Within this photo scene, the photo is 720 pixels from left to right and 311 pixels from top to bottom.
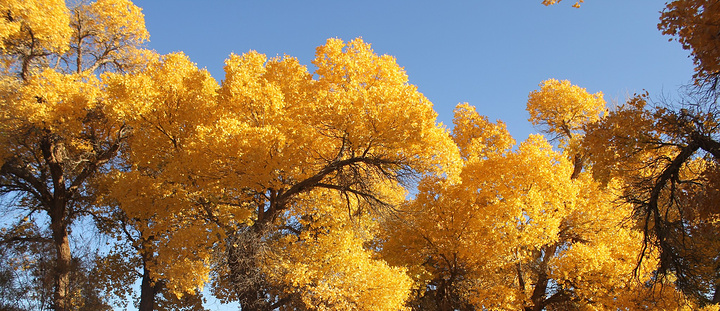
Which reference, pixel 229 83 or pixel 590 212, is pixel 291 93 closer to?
pixel 229 83

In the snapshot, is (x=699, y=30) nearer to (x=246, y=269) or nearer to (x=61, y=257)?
(x=246, y=269)

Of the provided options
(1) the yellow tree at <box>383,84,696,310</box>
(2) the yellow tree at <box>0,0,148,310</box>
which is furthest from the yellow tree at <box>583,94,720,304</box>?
Answer: (2) the yellow tree at <box>0,0,148,310</box>

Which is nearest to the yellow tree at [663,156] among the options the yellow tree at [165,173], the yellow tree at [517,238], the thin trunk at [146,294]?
the yellow tree at [517,238]

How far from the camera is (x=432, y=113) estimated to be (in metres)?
12.9

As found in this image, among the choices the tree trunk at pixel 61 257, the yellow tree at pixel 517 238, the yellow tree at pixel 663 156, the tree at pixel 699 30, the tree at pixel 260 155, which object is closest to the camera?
the tree at pixel 699 30

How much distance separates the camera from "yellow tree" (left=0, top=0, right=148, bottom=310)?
16.3 m

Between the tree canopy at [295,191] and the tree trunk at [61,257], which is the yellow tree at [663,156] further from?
the tree trunk at [61,257]

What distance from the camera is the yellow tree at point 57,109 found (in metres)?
16.3

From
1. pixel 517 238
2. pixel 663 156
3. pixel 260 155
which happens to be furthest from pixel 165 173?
pixel 663 156

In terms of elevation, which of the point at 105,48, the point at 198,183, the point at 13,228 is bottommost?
the point at 198,183

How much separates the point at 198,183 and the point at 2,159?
7128 mm

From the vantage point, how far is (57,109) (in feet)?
53.8

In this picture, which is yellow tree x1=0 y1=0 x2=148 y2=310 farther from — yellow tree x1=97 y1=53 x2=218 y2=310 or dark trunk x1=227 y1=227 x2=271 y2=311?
dark trunk x1=227 y1=227 x2=271 y2=311

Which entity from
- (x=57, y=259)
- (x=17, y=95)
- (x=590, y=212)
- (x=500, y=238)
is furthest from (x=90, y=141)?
(x=590, y=212)
